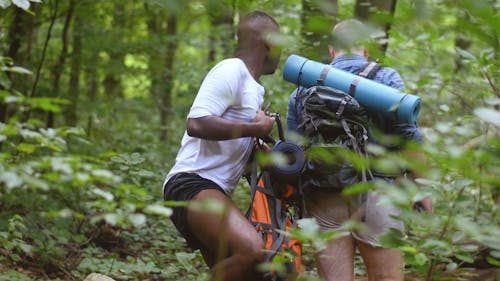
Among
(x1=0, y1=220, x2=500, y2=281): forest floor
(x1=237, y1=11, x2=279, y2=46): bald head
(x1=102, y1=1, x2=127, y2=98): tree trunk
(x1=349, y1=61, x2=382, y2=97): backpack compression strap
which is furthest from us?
(x1=102, y1=1, x2=127, y2=98): tree trunk

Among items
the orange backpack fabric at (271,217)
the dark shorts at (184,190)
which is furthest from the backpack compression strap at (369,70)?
the dark shorts at (184,190)

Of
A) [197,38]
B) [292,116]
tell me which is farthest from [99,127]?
[292,116]

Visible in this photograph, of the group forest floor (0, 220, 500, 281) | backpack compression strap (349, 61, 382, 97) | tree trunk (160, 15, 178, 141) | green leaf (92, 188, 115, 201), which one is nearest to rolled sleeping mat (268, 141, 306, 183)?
backpack compression strap (349, 61, 382, 97)

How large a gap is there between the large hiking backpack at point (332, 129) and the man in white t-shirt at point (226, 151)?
0.94 ft

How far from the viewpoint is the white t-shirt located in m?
3.62

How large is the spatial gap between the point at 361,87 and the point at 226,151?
0.91 meters

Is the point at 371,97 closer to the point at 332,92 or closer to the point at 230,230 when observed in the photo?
the point at 332,92

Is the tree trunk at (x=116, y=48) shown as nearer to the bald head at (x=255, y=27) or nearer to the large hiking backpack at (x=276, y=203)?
the bald head at (x=255, y=27)

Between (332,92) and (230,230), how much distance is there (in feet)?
3.37

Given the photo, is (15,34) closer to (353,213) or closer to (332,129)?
(332,129)

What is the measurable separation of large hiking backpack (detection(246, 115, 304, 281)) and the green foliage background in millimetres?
327

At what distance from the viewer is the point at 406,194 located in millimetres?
2270

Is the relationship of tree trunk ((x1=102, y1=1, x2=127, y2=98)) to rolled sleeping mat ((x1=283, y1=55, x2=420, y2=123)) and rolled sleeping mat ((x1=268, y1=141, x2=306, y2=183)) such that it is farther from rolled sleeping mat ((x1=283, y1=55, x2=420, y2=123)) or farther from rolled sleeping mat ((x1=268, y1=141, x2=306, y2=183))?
rolled sleeping mat ((x1=268, y1=141, x2=306, y2=183))

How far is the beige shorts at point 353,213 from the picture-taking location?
3.78 meters
